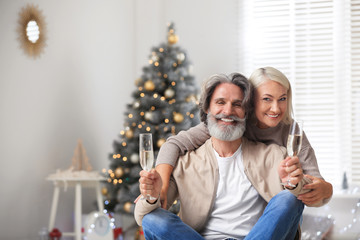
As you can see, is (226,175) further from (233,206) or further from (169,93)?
(169,93)

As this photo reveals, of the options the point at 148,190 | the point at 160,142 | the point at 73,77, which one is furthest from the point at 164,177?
the point at 73,77

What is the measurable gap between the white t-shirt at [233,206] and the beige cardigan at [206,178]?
1.3 inches

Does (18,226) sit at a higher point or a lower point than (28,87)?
lower

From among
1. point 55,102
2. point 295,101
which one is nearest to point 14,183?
point 55,102

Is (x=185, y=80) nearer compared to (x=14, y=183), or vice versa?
(x=185, y=80)

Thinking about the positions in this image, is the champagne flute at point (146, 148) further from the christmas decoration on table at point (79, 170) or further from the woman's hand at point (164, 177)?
the christmas decoration on table at point (79, 170)

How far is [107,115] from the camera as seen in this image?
198 inches

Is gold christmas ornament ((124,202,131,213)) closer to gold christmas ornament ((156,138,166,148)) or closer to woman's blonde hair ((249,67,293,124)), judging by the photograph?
gold christmas ornament ((156,138,166,148))

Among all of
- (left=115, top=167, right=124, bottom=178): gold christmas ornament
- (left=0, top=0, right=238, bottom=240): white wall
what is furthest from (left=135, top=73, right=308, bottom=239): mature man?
(left=0, top=0, right=238, bottom=240): white wall

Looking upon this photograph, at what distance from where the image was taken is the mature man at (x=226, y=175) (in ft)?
7.00

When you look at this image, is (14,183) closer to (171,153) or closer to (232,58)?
(232,58)

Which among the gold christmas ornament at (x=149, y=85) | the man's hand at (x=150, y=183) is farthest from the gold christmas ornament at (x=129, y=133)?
the man's hand at (x=150, y=183)

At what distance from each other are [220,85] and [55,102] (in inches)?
116

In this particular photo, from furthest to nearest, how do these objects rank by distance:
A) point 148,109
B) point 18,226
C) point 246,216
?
point 18,226, point 148,109, point 246,216
